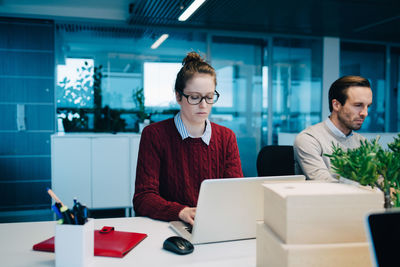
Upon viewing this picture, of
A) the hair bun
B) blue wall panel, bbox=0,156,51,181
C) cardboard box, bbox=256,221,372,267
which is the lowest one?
blue wall panel, bbox=0,156,51,181

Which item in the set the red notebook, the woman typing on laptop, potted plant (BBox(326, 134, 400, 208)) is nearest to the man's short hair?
the woman typing on laptop

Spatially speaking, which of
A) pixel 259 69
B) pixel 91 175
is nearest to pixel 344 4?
pixel 259 69

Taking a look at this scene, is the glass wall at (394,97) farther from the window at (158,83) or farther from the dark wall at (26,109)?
the dark wall at (26,109)

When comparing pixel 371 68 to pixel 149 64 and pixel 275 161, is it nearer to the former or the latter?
pixel 149 64

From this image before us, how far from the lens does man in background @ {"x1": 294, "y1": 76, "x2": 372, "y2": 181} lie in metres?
2.28

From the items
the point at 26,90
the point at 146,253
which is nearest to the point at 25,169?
the point at 26,90

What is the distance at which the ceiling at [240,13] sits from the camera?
444 centimetres

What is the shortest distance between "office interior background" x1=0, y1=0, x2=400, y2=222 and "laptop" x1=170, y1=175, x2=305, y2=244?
3.14 metres

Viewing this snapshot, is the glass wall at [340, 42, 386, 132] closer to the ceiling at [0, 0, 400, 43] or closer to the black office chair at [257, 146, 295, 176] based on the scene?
the ceiling at [0, 0, 400, 43]

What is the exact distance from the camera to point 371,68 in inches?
261

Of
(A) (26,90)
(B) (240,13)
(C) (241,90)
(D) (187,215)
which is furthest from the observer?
(C) (241,90)

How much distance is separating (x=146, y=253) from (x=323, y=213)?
64 cm

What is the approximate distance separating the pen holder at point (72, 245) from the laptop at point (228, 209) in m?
0.39

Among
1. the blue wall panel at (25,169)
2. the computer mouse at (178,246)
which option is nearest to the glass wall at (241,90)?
the blue wall panel at (25,169)
